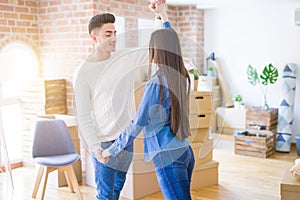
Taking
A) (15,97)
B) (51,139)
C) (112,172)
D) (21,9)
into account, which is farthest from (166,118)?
(21,9)

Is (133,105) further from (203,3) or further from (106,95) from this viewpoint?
(203,3)

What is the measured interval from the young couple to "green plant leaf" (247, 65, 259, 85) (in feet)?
12.2

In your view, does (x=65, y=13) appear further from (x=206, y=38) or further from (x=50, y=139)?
(x=206, y=38)

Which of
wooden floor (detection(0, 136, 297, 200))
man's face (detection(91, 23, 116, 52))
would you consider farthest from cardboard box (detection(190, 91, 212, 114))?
wooden floor (detection(0, 136, 297, 200))

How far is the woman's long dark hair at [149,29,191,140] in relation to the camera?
1465 millimetres

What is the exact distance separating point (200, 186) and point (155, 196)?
464 millimetres

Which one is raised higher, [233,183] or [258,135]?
[258,135]

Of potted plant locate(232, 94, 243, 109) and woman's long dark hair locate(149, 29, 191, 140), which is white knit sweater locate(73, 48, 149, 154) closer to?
woman's long dark hair locate(149, 29, 191, 140)

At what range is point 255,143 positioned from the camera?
4645 millimetres

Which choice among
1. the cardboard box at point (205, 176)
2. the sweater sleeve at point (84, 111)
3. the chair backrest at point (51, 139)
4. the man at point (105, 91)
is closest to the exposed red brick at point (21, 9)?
the chair backrest at point (51, 139)

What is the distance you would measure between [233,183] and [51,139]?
1.76 meters

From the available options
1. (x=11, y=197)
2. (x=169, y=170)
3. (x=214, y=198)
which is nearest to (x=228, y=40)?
(x=214, y=198)

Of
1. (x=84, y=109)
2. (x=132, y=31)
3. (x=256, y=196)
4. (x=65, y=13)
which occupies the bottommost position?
(x=256, y=196)

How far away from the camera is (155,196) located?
331 centimetres
